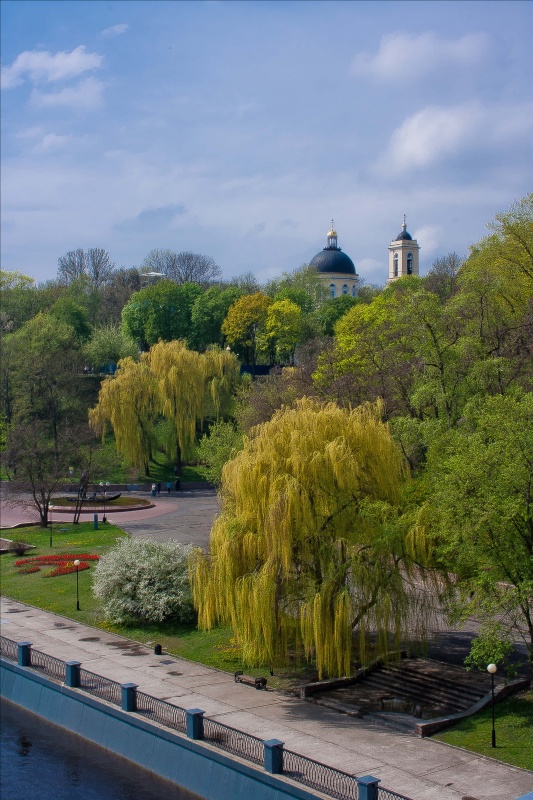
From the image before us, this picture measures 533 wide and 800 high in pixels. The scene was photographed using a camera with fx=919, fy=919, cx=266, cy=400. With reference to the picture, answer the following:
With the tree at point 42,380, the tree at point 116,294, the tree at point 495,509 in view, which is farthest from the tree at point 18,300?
the tree at point 495,509

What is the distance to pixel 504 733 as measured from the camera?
21125 mm

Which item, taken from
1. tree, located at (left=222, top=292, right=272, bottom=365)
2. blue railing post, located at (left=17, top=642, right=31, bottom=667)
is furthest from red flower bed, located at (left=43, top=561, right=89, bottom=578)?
tree, located at (left=222, top=292, right=272, bottom=365)

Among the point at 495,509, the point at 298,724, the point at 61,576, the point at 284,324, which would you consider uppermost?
the point at 284,324

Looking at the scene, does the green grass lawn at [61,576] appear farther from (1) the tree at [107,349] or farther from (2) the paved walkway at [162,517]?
(1) the tree at [107,349]

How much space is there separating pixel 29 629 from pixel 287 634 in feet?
37.4

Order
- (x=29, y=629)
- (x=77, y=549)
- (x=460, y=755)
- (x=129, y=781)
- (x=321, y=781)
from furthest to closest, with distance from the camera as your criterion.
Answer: (x=77, y=549) → (x=29, y=629) → (x=129, y=781) → (x=460, y=755) → (x=321, y=781)

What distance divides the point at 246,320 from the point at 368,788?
6345 cm

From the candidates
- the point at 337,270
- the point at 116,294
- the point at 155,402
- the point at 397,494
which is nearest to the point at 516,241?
the point at 397,494

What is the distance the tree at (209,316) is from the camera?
3233 inches

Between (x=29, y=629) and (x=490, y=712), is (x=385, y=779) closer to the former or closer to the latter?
(x=490, y=712)

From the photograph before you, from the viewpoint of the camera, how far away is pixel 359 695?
24.2m

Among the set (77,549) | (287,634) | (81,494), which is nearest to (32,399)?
(81,494)

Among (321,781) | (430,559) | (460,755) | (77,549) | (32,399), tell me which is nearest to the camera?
(321,781)

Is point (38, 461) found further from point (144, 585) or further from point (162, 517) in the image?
point (144, 585)
